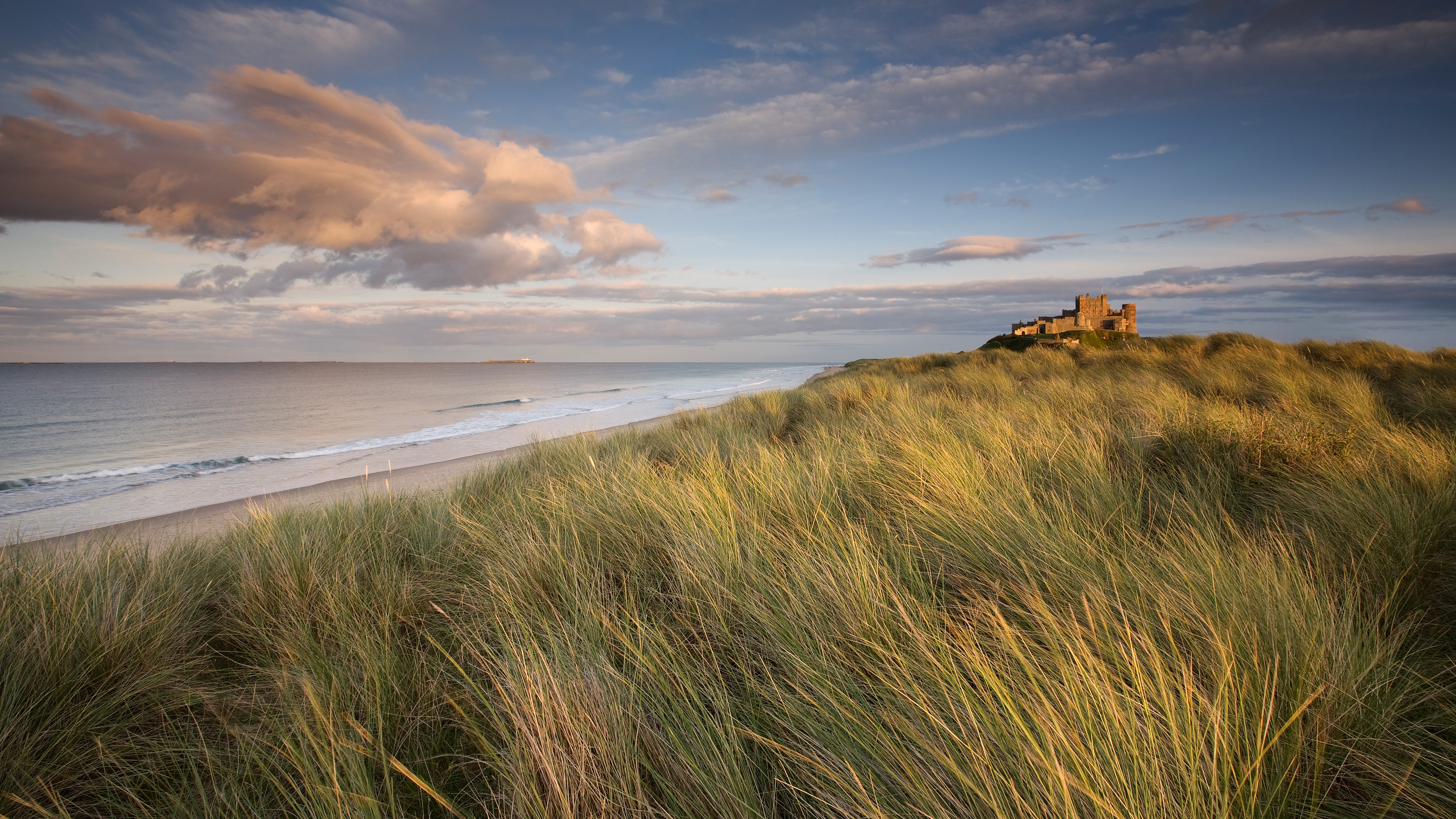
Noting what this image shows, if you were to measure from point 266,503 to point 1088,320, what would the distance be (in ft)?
141

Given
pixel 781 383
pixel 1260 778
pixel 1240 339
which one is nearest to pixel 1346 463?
pixel 1260 778

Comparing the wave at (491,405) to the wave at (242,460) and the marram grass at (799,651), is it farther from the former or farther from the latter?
the marram grass at (799,651)

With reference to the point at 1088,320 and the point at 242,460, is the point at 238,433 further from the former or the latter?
the point at 1088,320

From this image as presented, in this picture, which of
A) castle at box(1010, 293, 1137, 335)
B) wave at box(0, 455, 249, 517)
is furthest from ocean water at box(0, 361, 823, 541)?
castle at box(1010, 293, 1137, 335)

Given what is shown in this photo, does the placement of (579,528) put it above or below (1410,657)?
above

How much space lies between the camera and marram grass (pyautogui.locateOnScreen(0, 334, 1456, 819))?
3.86ft

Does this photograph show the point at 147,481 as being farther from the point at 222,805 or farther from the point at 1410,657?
the point at 1410,657

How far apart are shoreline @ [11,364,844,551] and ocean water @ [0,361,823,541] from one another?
1.11 ft

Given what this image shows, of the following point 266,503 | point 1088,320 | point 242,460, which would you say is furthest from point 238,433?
point 1088,320

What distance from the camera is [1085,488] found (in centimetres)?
278

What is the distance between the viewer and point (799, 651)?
1638mm

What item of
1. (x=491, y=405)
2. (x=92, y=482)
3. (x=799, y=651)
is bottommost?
(x=92, y=482)

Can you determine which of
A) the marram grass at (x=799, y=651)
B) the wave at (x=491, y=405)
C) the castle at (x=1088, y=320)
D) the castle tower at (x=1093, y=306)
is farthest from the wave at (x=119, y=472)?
the castle tower at (x=1093, y=306)

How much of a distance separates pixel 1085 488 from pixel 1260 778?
1.83 m
